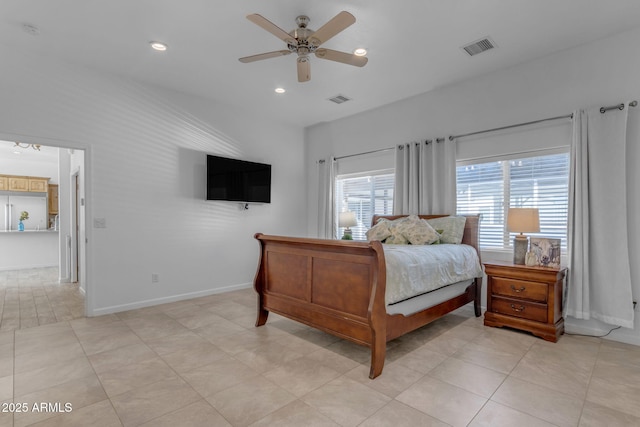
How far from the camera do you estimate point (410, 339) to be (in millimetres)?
3098

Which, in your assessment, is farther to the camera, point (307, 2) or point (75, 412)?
point (307, 2)

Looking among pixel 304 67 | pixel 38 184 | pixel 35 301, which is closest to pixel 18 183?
pixel 38 184

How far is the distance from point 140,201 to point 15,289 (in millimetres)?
3176

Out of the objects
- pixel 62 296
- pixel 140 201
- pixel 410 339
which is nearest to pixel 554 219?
pixel 410 339

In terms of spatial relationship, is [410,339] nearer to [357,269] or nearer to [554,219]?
[357,269]

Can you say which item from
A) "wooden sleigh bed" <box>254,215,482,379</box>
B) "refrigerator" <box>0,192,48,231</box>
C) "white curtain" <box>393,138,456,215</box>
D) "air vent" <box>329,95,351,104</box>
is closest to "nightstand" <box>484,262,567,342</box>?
"wooden sleigh bed" <box>254,215,482,379</box>

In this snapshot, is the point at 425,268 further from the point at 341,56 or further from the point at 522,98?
the point at 522,98

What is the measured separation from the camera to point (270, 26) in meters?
2.38

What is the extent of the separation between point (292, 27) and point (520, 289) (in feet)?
11.3

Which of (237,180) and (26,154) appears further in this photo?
(26,154)

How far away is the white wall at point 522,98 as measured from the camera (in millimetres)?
3068

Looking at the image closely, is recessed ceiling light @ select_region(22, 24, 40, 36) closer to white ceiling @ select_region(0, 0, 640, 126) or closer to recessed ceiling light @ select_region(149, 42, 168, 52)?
white ceiling @ select_region(0, 0, 640, 126)

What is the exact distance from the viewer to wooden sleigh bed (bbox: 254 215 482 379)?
91.9 inches

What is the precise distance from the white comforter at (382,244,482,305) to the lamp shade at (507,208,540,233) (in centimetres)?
57
